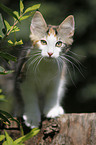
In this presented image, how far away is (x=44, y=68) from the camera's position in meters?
1.75

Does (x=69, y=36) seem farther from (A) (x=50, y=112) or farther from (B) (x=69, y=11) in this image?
(B) (x=69, y=11)

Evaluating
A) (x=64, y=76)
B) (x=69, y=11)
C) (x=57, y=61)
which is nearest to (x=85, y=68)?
(x=64, y=76)

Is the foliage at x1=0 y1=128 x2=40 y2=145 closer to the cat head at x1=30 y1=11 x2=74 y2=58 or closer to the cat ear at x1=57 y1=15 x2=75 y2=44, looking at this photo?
the cat head at x1=30 y1=11 x2=74 y2=58

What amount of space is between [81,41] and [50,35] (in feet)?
3.78

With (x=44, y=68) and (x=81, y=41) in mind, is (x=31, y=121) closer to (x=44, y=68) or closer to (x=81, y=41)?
(x=44, y=68)

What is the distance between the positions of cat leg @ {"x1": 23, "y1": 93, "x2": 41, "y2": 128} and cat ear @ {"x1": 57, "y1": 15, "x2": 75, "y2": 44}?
546 millimetres

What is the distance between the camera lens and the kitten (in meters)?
1.55

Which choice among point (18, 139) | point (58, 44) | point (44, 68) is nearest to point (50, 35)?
point (58, 44)

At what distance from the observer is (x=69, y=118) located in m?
1.46

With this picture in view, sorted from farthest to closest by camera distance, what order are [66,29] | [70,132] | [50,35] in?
[66,29]
[50,35]
[70,132]

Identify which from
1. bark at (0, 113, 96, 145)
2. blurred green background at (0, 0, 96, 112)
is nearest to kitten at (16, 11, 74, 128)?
bark at (0, 113, 96, 145)

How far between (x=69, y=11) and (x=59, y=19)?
0.22 meters

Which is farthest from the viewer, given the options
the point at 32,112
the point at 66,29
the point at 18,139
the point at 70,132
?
the point at 32,112

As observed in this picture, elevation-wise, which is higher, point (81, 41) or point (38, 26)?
point (81, 41)
